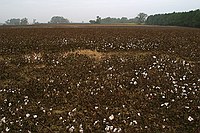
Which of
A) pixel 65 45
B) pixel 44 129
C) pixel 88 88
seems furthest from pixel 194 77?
pixel 65 45

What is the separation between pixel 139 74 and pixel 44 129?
21.0 feet

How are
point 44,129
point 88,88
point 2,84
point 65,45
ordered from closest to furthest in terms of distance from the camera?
1. point 44,129
2. point 88,88
3. point 2,84
4. point 65,45

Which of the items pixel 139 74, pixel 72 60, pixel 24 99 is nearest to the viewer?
pixel 24 99

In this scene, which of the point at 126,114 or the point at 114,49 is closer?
the point at 126,114

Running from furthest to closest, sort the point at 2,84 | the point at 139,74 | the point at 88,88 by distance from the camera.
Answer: the point at 139,74, the point at 2,84, the point at 88,88

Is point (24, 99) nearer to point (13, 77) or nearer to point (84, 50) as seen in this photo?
point (13, 77)

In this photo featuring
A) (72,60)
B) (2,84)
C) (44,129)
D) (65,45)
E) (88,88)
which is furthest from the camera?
(65,45)

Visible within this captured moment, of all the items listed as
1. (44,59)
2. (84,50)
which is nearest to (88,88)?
(44,59)

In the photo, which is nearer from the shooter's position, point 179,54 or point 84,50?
point 179,54

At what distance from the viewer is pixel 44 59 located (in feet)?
55.0

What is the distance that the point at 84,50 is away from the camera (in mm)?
20250

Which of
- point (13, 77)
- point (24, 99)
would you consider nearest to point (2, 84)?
point (13, 77)

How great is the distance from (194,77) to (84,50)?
997 cm

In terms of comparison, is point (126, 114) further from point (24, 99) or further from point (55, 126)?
point (24, 99)
